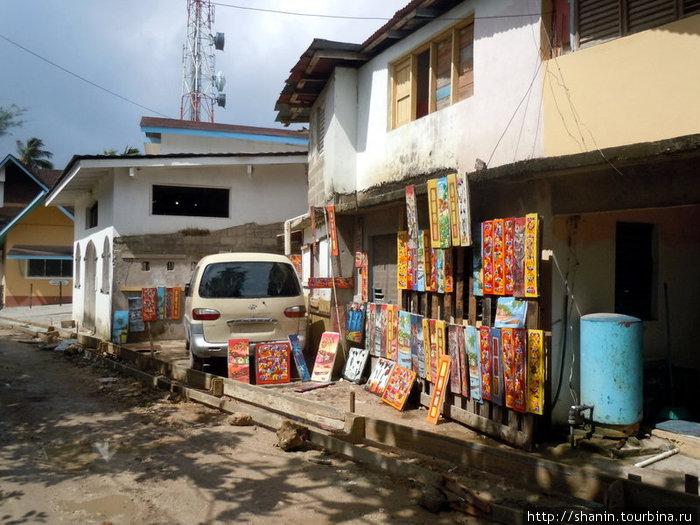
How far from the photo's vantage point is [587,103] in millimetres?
5574

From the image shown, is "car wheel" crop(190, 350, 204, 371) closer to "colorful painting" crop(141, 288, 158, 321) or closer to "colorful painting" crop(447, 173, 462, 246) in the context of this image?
"colorful painting" crop(141, 288, 158, 321)

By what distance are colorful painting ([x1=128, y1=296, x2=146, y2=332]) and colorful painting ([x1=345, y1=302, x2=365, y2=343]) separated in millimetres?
6230

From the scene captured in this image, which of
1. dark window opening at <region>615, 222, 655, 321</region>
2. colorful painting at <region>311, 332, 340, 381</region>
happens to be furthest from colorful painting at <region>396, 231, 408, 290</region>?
dark window opening at <region>615, 222, 655, 321</region>

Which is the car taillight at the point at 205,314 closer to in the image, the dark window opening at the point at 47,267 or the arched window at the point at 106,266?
the arched window at the point at 106,266

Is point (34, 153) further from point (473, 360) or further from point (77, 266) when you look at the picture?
point (473, 360)

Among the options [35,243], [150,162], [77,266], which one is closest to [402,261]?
[150,162]

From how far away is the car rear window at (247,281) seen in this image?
8773mm

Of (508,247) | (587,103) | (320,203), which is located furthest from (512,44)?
(320,203)

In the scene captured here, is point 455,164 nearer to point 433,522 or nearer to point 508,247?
point 508,247

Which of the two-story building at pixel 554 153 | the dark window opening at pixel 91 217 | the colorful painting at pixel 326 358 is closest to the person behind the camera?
the two-story building at pixel 554 153

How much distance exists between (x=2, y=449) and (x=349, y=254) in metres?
5.74

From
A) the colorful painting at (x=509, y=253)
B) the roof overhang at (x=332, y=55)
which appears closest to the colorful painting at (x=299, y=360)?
the colorful painting at (x=509, y=253)

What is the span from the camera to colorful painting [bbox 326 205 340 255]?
9.19 meters

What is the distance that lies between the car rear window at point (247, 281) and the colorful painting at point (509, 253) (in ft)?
13.7
